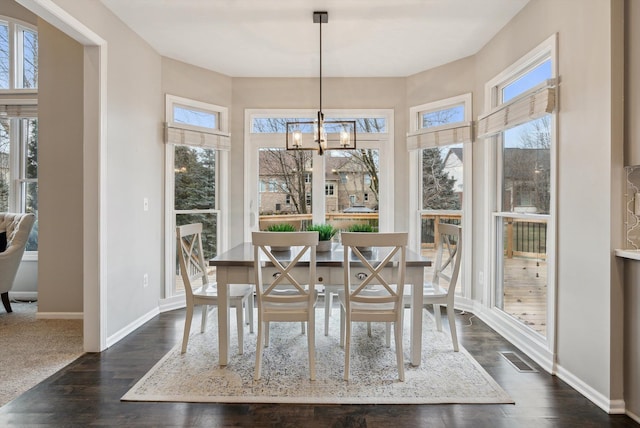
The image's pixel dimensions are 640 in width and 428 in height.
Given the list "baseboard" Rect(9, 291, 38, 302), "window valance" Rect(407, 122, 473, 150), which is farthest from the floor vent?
"baseboard" Rect(9, 291, 38, 302)

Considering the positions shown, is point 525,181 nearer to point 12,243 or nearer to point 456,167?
point 456,167

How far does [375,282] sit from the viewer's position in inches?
96.0

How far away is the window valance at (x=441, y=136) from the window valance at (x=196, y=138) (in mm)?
2203

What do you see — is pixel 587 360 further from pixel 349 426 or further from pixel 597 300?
pixel 349 426

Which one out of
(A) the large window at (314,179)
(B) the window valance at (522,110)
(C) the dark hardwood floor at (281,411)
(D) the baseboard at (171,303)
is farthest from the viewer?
(A) the large window at (314,179)

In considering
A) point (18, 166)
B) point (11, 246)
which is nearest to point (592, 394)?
point (11, 246)

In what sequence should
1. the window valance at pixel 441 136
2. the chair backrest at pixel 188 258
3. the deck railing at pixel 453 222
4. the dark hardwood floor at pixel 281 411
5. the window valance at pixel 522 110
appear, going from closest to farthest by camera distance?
the dark hardwood floor at pixel 281 411, the window valance at pixel 522 110, the chair backrest at pixel 188 258, the deck railing at pixel 453 222, the window valance at pixel 441 136

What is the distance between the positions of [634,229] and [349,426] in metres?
1.93

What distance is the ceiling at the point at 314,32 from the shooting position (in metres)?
2.93

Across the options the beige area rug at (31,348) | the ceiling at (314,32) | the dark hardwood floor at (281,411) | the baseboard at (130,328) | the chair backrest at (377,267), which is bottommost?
the dark hardwood floor at (281,411)

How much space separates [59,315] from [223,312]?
220 centimetres

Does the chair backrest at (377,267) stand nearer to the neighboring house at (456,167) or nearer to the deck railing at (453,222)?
the deck railing at (453,222)

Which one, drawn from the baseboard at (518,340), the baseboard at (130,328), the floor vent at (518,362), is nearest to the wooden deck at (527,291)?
the baseboard at (518,340)

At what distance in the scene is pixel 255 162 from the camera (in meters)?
4.52
